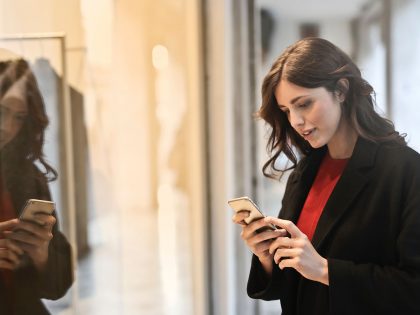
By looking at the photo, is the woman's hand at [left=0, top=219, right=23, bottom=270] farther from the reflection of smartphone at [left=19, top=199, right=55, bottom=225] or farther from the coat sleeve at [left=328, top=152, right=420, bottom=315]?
the coat sleeve at [left=328, top=152, right=420, bottom=315]

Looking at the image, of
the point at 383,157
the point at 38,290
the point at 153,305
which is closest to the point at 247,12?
the point at 383,157

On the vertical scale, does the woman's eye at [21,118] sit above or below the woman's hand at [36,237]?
above

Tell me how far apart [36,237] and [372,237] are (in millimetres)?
677

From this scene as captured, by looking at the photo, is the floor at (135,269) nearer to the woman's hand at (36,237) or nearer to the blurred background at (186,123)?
the blurred background at (186,123)

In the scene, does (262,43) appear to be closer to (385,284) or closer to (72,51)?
(72,51)

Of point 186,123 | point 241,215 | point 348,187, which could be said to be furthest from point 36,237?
point 186,123

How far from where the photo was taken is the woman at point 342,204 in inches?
37.0

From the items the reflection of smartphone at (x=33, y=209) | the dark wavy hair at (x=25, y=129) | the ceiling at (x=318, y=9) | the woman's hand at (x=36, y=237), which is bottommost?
the woman's hand at (x=36, y=237)

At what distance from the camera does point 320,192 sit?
1108mm

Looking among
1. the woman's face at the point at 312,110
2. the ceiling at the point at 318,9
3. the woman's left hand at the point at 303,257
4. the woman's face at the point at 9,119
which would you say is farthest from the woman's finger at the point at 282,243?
the ceiling at the point at 318,9

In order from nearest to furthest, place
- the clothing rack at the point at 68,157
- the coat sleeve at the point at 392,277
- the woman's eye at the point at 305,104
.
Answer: the coat sleeve at the point at 392,277
the woman's eye at the point at 305,104
the clothing rack at the point at 68,157

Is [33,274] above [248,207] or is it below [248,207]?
below

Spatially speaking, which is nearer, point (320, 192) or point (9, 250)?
point (9, 250)

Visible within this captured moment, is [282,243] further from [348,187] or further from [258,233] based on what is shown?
[348,187]
